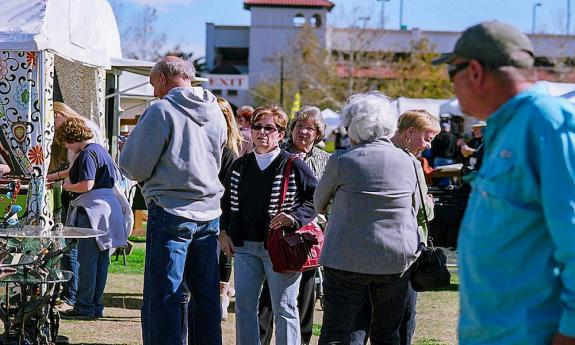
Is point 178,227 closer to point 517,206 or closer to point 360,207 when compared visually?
point 360,207

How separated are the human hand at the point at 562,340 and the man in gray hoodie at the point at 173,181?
10.5 ft

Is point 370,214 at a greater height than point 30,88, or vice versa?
point 30,88

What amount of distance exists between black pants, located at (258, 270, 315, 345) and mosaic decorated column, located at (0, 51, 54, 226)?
210 cm

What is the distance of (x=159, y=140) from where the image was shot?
5.33 m

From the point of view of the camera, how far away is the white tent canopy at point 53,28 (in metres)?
7.71

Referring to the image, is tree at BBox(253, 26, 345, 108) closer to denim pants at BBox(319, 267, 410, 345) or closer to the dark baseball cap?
denim pants at BBox(319, 267, 410, 345)

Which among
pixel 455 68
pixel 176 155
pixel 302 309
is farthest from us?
pixel 302 309

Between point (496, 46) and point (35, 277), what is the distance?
14.5 ft

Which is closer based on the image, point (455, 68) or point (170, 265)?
point (455, 68)

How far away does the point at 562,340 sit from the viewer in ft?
8.05

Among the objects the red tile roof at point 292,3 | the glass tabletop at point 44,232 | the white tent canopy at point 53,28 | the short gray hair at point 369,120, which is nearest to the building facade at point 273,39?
the red tile roof at point 292,3

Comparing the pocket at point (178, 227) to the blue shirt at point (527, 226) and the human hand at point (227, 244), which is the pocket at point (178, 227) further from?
the blue shirt at point (527, 226)

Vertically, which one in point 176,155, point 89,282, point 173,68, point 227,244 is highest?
point 173,68

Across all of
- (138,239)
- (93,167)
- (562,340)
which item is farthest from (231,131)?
(138,239)
